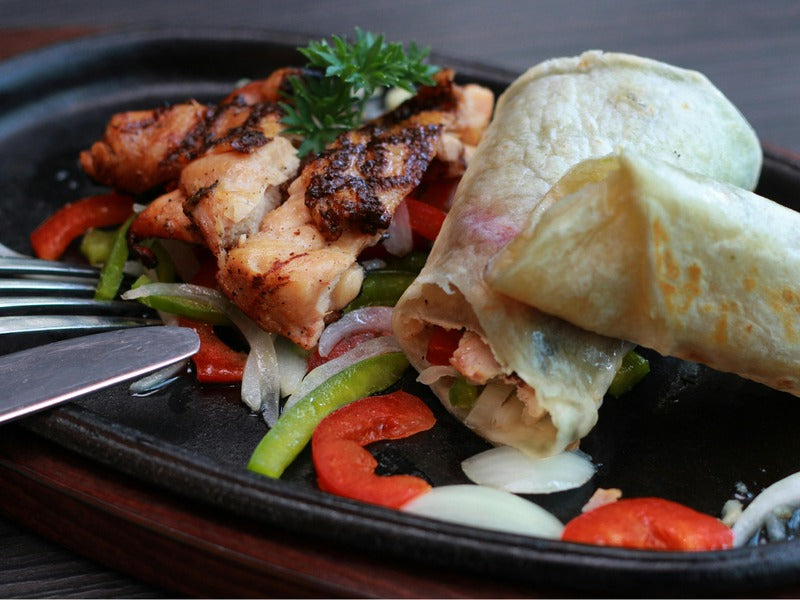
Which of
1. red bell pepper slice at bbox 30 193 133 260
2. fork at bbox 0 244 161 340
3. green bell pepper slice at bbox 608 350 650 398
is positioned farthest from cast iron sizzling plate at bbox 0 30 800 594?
fork at bbox 0 244 161 340

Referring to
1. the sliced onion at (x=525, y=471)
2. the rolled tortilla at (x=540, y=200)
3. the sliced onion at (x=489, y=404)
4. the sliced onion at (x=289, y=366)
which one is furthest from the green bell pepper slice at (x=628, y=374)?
the sliced onion at (x=289, y=366)

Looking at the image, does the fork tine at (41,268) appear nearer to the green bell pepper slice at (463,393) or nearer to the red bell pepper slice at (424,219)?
the red bell pepper slice at (424,219)

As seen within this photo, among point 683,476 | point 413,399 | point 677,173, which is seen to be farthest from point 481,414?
point 677,173

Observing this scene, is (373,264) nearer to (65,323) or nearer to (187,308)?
(187,308)

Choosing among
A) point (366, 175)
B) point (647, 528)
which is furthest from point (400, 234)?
point (647, 528)

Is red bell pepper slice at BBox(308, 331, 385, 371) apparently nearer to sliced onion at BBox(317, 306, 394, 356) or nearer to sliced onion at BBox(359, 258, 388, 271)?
sliced onion at BBox(317, 306, 394, 356)

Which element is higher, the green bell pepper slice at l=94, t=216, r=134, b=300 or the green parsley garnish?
the green parsley garnish

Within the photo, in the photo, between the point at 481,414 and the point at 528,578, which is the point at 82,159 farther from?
the point at 528,578
